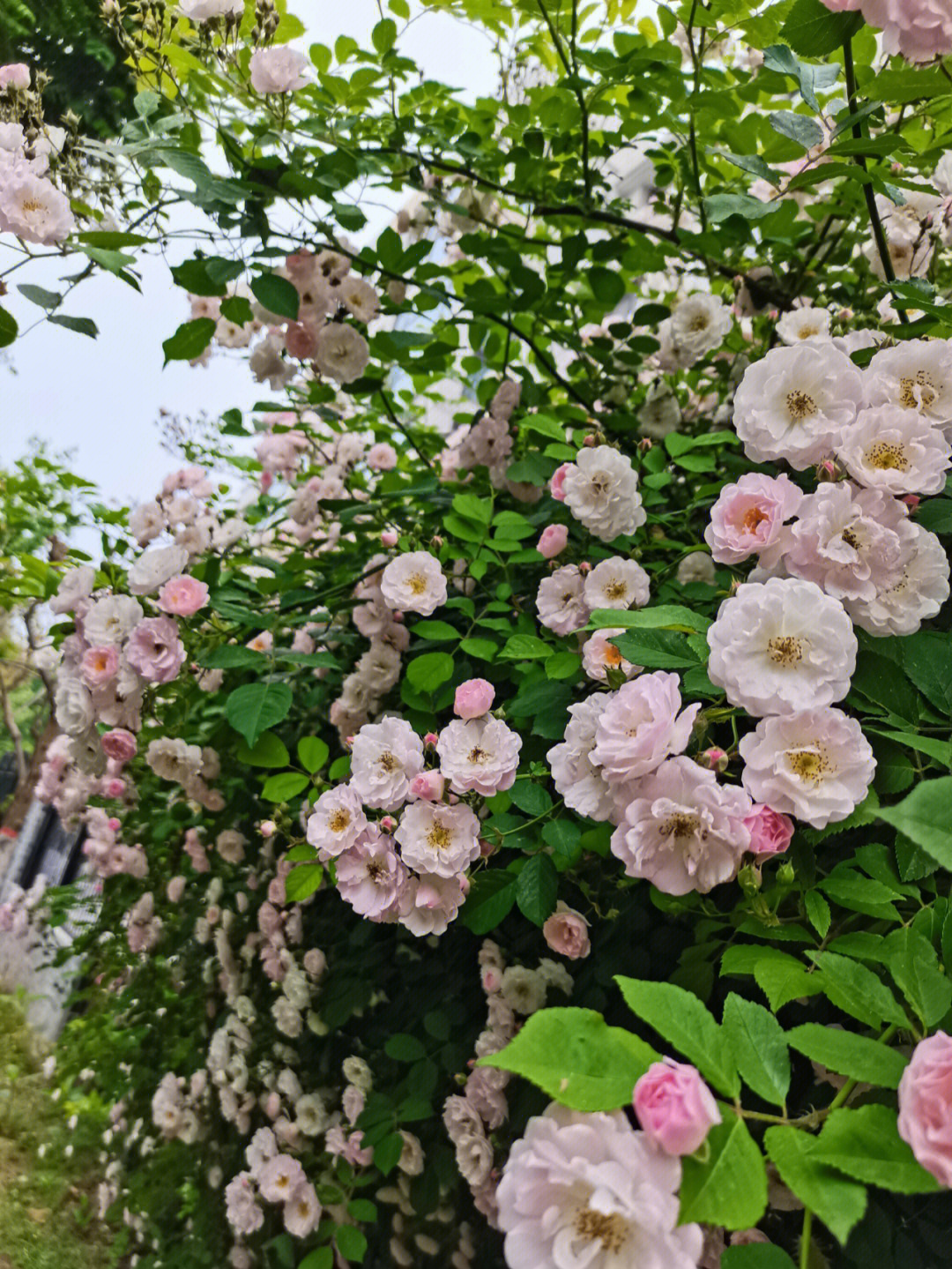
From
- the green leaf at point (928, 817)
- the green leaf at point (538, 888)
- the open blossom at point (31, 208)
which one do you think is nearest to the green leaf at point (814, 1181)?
the green leaf at point (928, 817)

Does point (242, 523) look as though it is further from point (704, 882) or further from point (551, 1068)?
point (551, 1068)

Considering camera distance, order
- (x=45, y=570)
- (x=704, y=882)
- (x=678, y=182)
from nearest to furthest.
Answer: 1. (x=704, y=882)
2. (x=678, y=182)
3. (x=45, y=570)

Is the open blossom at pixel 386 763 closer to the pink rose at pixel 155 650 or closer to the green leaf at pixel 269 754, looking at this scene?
the green leaf at pixel 269 754

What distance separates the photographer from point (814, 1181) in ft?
1.12

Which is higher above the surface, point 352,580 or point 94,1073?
point 352,580

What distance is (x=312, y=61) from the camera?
1.20 metres

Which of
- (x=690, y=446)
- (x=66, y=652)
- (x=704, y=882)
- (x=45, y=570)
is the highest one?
(x=690, y=446)

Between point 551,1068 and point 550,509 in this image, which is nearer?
point 551,1068

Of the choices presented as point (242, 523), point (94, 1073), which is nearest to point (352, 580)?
point (242, 523)

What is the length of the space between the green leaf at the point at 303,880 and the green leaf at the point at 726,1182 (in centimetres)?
57

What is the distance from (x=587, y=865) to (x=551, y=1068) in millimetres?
661

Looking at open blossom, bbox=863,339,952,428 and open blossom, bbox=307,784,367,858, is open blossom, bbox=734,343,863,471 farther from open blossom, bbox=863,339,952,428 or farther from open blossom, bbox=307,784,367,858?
open blossom, bbox=307,784,367,858

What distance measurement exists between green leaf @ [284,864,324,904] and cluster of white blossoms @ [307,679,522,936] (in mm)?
83

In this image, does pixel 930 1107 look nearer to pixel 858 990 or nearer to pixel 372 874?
pixel 858 990
